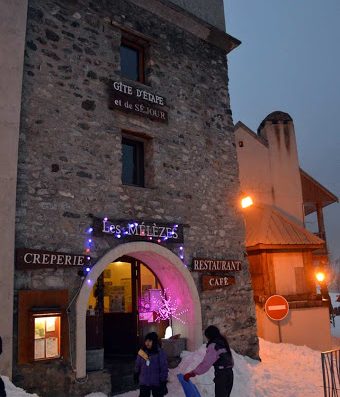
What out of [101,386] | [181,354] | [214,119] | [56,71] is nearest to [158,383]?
[101,386]

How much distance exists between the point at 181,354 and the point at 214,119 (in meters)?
5.77

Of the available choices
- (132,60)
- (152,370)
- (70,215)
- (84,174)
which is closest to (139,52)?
(132,60)

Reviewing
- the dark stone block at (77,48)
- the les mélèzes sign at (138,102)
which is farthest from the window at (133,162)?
the dark stone block at (77,48)

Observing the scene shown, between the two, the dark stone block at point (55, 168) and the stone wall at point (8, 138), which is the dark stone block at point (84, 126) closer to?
the dark stone block at point (55, 168)

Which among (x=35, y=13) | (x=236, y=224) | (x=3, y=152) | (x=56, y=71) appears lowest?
(x=236, y=224)

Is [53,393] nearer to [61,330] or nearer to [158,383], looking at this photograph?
[61,330]

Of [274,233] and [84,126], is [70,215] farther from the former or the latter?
[274,233]

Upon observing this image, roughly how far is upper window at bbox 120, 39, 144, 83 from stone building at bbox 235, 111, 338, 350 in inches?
247

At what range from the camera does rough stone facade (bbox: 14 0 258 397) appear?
7281 mm

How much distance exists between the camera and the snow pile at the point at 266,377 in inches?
312

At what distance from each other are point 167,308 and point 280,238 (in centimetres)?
512

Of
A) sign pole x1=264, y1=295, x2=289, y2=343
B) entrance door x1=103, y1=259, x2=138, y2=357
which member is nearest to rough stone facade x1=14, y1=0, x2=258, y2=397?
entrance door x1=103, y1=259, x2=138, y2=357

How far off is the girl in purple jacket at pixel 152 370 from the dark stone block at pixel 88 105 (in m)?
4.59

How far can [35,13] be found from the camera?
25.8ft
